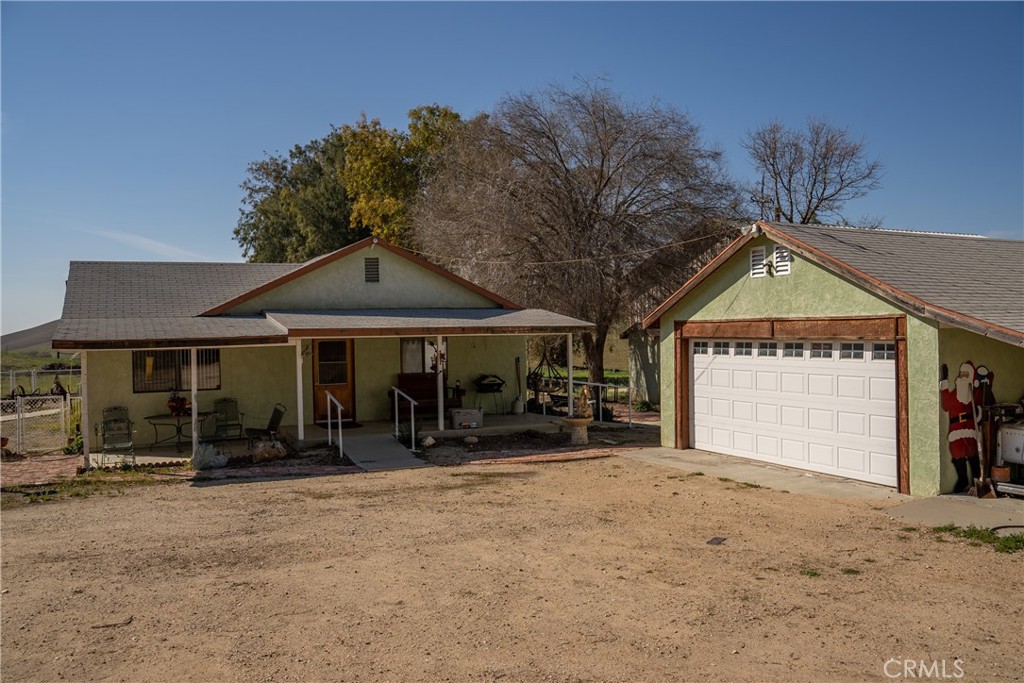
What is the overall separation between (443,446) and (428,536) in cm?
739

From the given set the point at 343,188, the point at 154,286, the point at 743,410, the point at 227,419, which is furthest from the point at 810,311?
the point at 343,188

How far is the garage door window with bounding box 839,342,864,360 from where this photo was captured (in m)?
12.2

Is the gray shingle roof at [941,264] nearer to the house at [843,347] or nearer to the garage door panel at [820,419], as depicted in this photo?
the house at [843,347]

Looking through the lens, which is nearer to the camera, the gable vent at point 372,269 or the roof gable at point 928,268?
the roof gable at point 928,268

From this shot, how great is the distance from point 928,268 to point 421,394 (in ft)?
39.2

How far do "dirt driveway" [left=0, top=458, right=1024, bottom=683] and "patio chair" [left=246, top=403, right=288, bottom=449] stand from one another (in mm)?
4691

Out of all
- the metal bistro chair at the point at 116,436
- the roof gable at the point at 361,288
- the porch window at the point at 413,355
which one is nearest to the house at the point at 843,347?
the roof gable at the point at 361,288

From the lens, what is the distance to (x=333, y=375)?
1958 centimetres

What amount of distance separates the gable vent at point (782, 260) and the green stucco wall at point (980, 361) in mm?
3023

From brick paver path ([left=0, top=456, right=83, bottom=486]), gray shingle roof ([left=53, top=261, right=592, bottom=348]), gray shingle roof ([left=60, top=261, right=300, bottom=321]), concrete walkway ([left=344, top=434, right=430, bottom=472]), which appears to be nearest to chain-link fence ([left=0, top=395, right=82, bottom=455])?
brick paver path ([left=0, top=456, right=83, bottom=486])

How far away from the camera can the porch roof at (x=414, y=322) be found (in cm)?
1650

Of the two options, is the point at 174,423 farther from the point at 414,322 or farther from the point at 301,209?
the point at 301,209

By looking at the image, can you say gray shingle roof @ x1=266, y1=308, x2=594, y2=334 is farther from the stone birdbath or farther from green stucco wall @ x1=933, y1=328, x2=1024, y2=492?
green stucco wall @ x1=933, y1=328, x2=1024, y2=492

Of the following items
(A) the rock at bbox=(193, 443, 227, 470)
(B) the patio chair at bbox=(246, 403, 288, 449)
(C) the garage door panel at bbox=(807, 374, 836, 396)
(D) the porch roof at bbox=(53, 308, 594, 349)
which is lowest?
(A) the rock at bbox=(193, 443, 227, 470)
